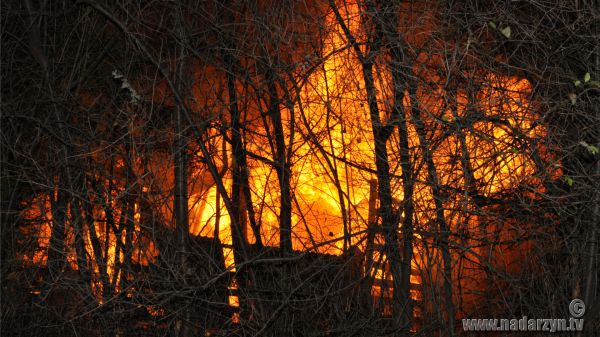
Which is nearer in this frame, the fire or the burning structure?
the fire

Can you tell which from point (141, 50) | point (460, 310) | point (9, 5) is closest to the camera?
point (460, 310)

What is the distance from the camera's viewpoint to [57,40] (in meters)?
10.4

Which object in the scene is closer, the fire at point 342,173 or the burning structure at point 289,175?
the fire at point 342,173

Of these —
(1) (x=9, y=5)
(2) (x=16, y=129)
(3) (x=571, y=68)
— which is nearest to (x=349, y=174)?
(3) (x=571, y=68)

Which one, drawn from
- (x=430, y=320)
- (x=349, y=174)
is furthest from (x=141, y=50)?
(x=430, y=320)

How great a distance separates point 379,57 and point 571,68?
1.73m

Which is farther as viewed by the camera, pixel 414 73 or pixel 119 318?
pixel 119 318

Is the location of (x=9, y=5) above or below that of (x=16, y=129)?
above

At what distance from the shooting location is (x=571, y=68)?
26.9 feet

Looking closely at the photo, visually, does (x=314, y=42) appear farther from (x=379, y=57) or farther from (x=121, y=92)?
(x=121, y=92)

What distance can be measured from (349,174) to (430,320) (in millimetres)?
1615

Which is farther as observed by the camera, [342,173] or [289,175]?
[342,173]

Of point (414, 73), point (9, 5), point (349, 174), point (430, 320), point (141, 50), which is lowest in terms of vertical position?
point (430, 320)

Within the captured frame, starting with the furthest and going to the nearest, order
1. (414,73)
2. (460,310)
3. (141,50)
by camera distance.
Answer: (141,50) → (460,310) → (414,73)
